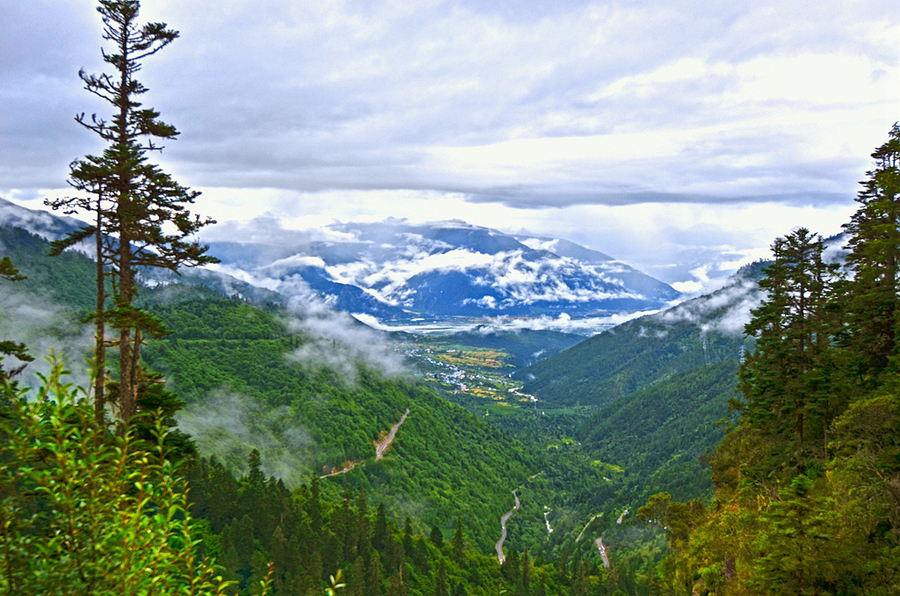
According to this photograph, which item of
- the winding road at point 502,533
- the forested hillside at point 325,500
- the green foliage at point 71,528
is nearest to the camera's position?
the green foliage at point 71,528

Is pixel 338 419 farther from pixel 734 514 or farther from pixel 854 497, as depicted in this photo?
pixel 854 497

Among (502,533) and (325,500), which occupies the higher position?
(325,500)

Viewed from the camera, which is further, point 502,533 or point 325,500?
point 502,533

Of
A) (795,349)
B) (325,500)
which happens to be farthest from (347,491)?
(795,349)

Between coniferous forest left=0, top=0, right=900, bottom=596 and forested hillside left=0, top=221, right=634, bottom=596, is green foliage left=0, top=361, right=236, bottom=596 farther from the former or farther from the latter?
forested hillside left=0, top=221, right=634, bottom=596

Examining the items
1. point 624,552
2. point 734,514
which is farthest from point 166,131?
point 624,552

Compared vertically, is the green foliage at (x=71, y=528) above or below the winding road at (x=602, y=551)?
above

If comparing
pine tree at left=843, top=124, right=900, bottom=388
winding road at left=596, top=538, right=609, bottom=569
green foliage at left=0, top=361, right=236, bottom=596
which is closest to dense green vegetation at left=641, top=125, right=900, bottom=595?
pine tree at left=843, top=124, right=900, bottom=388

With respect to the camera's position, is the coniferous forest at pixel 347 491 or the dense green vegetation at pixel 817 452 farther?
the dense green vegetation at pixel 817 452

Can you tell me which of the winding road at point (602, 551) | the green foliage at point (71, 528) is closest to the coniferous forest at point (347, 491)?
the green foliage at point (71, 528)

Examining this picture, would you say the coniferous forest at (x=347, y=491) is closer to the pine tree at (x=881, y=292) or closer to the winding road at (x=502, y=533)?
the pine tree at (x=881, y=292)

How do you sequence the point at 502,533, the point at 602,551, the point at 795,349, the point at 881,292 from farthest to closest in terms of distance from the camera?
the point at 502,533 → the point at 602,551 → the point at 795,349 → the point at 881,292

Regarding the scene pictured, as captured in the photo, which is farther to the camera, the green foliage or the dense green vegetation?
the dense green vegetation

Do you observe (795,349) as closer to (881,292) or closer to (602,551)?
(881,292)
